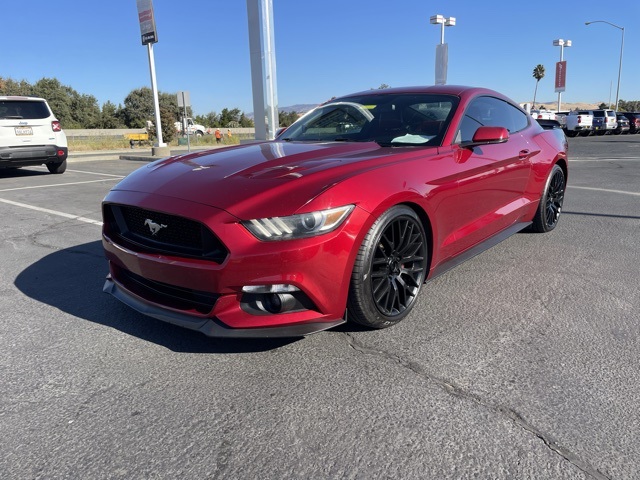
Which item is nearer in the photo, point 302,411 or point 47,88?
point 302,411

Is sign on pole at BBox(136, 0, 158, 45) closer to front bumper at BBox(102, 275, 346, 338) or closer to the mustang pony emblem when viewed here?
the mustang pony emblem

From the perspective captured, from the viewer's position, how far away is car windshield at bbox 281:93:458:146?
3492 millimetres

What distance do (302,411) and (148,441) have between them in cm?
64

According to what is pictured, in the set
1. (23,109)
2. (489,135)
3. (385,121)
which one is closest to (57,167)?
(23,109)

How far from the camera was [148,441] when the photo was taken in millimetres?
1943

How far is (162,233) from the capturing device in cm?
262

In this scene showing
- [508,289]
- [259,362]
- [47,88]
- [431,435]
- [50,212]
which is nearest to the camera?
[431,435]

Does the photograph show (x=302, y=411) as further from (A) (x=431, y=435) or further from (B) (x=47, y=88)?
(B) (x=47, y=88)

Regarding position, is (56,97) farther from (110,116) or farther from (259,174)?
(259,174)

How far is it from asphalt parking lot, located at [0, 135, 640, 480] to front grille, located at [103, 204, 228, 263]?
1.85 ft

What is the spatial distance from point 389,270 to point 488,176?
4.49 feet

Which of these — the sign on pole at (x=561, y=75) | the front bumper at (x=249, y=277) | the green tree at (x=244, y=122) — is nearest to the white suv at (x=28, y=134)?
the front bumper at (x=249, y=277)

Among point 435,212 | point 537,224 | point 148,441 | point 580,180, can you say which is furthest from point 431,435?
point 580,180

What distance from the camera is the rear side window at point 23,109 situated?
10.4 meters
